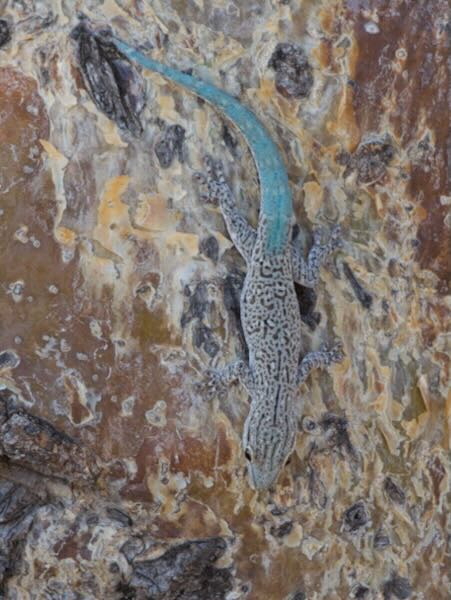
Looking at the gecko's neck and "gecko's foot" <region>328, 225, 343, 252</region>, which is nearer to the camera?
the gecko's neck

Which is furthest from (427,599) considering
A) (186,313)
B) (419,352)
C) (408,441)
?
(186,313)

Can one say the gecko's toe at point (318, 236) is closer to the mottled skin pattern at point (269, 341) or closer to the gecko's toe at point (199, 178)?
the mottled skin pattern at point (269, 341)

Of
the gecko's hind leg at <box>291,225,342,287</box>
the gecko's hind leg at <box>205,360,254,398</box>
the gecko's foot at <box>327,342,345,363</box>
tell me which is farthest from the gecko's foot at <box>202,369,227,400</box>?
the gecko's hind leg at <box>291,225,342,287</box>

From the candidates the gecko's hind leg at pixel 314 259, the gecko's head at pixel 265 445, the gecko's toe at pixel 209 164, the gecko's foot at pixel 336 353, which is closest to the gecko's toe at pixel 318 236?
the gecko's hind leg at pixel 314 259

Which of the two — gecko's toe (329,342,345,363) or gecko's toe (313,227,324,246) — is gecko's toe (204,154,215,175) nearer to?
gecko's toe (313,227,324,246)

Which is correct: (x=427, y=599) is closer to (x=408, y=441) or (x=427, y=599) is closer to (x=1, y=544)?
(x=408, y=441)
